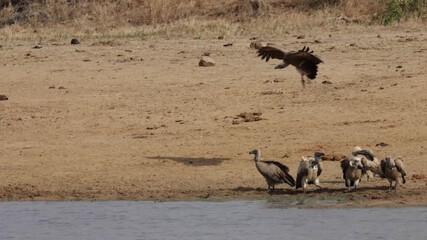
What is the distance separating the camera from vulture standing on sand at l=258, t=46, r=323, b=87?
1459 cm

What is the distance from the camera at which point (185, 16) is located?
77.0 feet

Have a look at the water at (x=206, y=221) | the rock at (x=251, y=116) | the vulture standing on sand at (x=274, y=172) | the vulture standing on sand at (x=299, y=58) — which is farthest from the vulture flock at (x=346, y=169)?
the rock at (x=251, y=116)

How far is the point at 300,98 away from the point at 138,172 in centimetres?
322

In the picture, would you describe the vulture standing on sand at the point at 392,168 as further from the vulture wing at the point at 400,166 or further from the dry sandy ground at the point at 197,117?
the dry sandy ground at the point at 197,117

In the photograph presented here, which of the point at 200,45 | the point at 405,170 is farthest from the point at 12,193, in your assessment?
the point at 200,45

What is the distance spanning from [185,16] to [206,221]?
39.3 feet

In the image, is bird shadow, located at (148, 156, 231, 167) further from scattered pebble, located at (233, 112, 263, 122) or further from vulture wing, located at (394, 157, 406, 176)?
Result: vulture wing, located at (394, 157, 406, 176)

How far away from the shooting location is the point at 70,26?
23.9 m

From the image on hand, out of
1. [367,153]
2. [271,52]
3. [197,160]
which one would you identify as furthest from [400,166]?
[271,52]

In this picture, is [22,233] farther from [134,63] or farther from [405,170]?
[134,63]

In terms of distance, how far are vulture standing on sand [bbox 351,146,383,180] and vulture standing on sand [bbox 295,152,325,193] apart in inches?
16.5

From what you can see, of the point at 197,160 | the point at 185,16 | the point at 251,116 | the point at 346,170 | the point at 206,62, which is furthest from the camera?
the point at 185,16

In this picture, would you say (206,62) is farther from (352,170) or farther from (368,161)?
(352,170)

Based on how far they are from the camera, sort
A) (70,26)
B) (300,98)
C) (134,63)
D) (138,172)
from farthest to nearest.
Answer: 1. (70,26)
2. (134,63)
3. (300,98)
4. (138,172)
